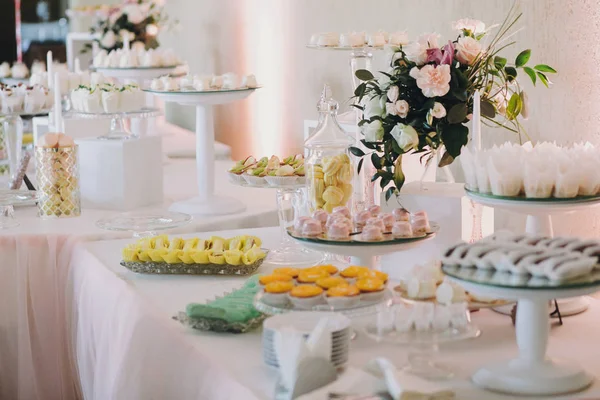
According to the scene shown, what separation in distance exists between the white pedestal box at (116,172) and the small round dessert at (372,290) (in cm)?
188

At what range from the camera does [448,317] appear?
5.49 feet

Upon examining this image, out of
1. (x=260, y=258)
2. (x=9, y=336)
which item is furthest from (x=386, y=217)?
(x=9, y=336)

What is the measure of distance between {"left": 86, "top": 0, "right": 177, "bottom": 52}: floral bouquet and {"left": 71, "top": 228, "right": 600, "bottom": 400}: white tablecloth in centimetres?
357

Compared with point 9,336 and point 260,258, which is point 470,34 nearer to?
point 260,258

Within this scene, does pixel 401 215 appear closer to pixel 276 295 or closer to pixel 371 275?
pixel 371 275

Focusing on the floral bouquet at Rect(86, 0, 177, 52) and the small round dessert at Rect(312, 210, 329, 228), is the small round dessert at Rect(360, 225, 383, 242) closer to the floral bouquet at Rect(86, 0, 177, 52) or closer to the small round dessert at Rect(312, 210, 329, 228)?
the small round dessert at Rect(312, 210, 329, 228)

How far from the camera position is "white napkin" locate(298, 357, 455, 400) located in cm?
154

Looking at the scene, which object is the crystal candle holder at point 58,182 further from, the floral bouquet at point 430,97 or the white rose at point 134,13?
the white rose at point 134,13

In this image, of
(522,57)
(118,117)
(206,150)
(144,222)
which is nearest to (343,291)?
(522,57)

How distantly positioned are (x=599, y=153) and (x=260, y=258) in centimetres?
92

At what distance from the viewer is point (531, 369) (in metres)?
1.63

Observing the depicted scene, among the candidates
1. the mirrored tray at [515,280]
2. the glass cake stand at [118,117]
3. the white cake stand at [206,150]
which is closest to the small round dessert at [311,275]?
the mirrored tray at [515,280]

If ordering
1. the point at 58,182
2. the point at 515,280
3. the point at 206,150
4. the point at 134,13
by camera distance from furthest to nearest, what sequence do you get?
the point at 134,13, the point at 206,150, the point at 58,182, the point at 515,280

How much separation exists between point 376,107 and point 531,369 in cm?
86
